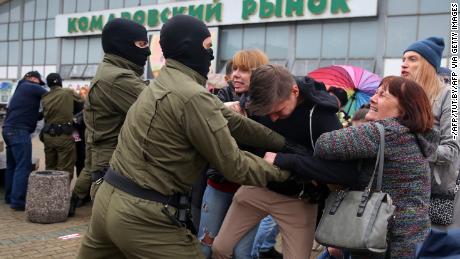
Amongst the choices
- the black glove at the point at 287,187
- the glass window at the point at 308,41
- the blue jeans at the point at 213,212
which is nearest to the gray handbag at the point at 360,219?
the black glove at the point at 287,187

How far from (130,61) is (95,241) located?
1680 millimetres

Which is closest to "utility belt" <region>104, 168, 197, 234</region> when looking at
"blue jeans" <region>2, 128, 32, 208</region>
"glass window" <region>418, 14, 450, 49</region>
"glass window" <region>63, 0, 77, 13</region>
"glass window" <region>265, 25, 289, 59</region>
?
"blue jeans" <region>2, 128, 32, 208</region>

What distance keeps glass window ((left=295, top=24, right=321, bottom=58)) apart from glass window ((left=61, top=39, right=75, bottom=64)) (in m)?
15.2

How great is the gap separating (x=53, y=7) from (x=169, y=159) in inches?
1252

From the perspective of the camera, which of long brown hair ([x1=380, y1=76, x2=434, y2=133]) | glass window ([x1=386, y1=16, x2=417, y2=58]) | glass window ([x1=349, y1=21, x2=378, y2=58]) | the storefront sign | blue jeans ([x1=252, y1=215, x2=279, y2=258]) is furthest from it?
the storefront sign

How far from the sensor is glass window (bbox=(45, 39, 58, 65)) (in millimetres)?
30578

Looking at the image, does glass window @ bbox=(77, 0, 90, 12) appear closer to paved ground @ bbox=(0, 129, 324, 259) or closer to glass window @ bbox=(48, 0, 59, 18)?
glass window @ bbox=(48, 0, 59, 18)

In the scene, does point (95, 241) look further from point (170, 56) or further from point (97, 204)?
point (170, 56)

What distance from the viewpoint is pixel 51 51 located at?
30.8 meters

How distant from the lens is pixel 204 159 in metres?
2.59

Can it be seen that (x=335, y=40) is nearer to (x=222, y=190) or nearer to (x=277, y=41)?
(x=277, y=41)

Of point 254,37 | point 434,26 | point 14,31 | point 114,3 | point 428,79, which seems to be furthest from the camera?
point 14,31

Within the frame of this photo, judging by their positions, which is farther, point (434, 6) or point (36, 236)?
point (434, 6)

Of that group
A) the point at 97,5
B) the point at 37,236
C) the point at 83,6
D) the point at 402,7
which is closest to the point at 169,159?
the point at 37,236
